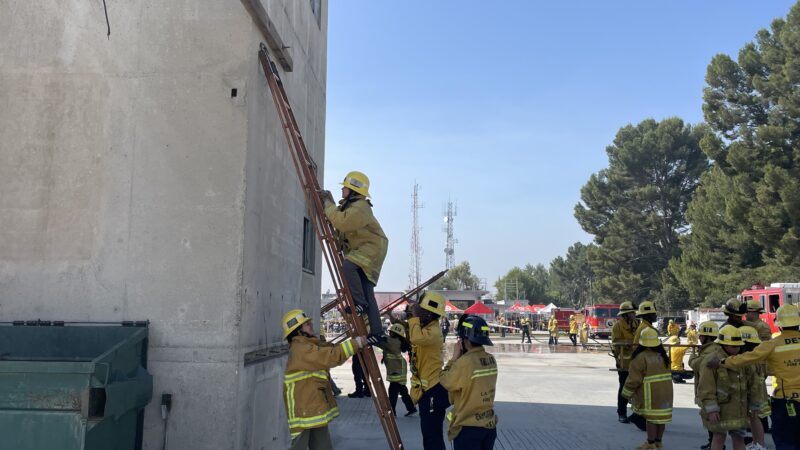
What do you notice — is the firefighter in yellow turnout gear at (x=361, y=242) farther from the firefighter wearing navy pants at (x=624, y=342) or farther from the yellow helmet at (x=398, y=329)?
the firefighter wearing navy pants at (x=624, y=342)

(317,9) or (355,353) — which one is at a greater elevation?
(317,9)

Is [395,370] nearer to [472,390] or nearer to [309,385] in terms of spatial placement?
[309,385]

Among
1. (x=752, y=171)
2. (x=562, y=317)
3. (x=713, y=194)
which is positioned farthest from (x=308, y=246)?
(x=562, y=317)

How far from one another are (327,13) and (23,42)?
5345 millimetres

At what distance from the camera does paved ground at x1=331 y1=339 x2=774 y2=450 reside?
27.6 feet

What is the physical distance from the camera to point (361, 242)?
19.4 ft

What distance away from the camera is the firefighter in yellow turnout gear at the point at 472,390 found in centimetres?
502

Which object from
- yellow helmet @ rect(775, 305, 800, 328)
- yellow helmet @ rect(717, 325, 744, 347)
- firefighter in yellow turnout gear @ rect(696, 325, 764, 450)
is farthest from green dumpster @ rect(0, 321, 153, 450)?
yellow helmet @ rect(775, 305, 800, 328)

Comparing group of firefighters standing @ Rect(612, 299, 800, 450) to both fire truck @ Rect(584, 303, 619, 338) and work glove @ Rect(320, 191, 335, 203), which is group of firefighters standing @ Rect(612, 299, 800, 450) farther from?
fire truck @ Rect(584, 303, 619, 338)

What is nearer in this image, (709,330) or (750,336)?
(750,336)

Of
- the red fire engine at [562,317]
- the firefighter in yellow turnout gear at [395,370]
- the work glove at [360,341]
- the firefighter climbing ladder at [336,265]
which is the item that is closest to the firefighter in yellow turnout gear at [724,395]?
the firefighter climbing ladder at [336,265]

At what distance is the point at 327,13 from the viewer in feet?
34.1

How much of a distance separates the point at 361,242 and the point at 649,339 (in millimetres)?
4420

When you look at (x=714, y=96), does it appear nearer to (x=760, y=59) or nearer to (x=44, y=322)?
(x=760, y=59)
